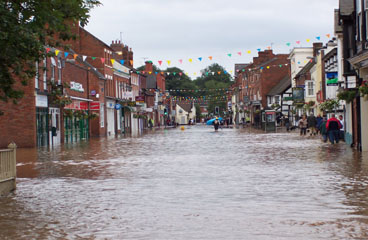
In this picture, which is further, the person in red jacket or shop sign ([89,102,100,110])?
shop sign ([89,102,100,110])

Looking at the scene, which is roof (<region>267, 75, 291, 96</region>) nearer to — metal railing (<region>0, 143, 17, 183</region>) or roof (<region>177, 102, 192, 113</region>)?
metal railing (<region>0, 143, 17, 183</region>)

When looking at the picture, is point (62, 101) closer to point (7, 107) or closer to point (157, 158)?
point (7, 107)

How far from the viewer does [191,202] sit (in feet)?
36.0

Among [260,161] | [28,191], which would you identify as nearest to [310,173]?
[260,161]

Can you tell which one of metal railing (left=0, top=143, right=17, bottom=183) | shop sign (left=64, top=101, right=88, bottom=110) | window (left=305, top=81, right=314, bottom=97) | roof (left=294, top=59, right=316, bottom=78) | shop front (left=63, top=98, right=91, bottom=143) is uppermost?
roof (left=294, top=59, right=316, bottom=78)

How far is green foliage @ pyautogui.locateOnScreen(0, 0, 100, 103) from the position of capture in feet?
40.2

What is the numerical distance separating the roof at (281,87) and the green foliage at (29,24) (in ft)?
233

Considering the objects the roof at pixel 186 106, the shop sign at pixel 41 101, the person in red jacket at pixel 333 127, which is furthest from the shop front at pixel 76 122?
the roof at pixel 186 106

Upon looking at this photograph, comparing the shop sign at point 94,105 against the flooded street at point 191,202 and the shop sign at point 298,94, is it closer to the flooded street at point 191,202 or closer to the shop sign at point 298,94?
the shop sign at point 298,94

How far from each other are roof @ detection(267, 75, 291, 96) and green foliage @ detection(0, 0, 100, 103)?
70974 mm

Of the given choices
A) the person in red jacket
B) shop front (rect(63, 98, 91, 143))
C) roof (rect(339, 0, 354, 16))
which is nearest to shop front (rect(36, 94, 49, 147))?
shop front (rect(63, 98, 91, 143))

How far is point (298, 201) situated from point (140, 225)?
3.44 metres

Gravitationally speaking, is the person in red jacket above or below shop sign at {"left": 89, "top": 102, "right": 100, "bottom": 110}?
below

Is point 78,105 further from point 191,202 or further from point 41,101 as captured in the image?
point 191,202
